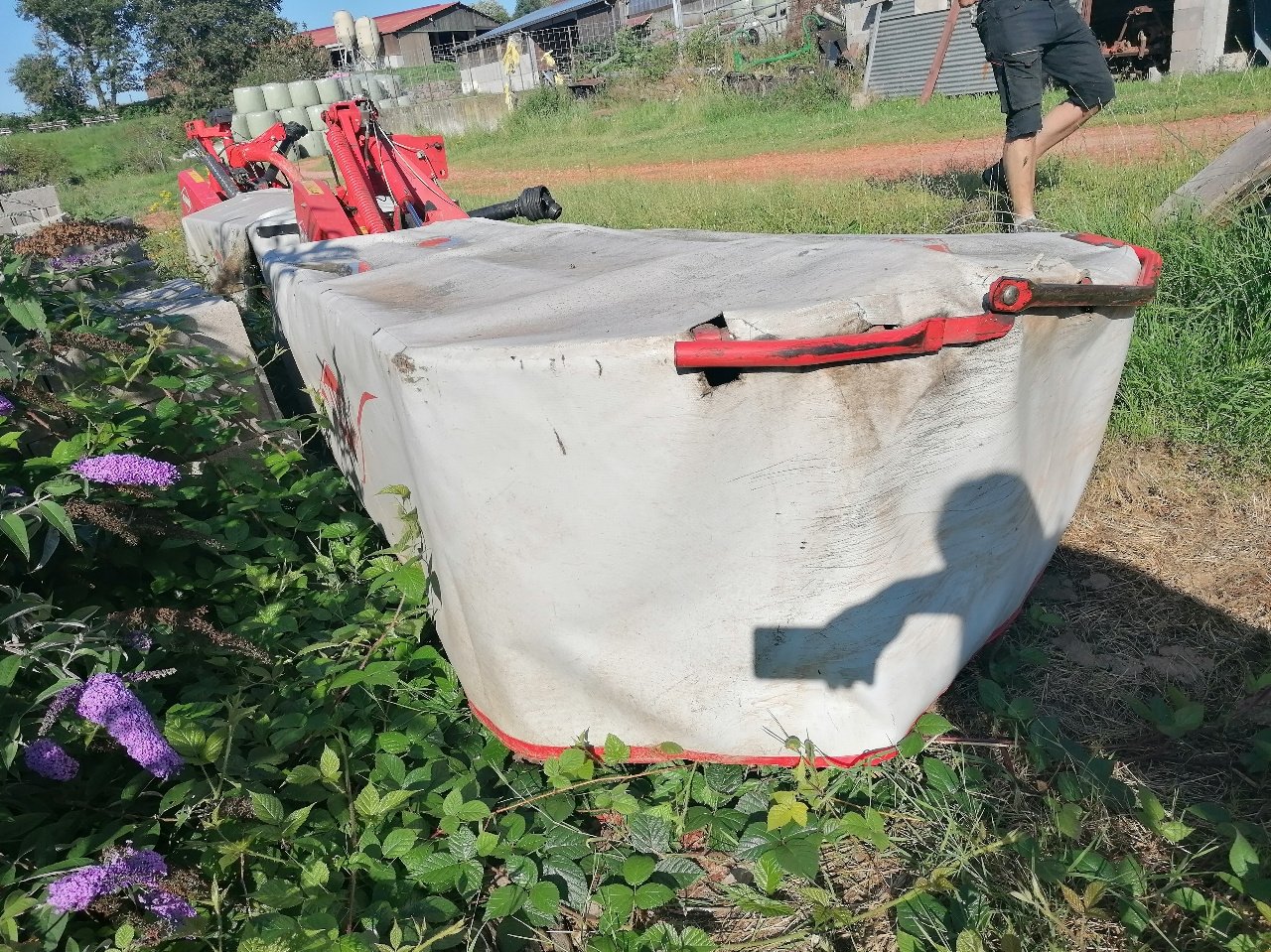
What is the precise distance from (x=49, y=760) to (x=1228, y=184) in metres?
4.32

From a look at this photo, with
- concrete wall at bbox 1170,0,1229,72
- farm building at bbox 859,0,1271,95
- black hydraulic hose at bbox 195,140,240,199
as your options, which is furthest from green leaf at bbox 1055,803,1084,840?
concrete wall at bbox 1170,0,1229,72

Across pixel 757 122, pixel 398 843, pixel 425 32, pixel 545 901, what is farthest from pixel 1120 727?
pixel 425 32

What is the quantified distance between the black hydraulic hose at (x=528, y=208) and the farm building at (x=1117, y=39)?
10.1m

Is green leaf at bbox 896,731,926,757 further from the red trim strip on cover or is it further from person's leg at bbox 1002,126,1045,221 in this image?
person's leg at bbox 1002,126,1045,221

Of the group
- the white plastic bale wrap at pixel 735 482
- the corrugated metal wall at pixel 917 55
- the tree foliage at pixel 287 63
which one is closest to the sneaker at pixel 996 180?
the white plastic bale wrap at pixel 735 482

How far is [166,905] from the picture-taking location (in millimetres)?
1478

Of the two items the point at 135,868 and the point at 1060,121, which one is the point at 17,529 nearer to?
the point at 135,868

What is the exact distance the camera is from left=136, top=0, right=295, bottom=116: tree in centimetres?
3678

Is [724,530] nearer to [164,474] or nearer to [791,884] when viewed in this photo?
[791,884]

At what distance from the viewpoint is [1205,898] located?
156 cm

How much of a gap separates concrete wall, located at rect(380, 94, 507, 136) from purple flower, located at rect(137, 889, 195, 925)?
69.7 ft

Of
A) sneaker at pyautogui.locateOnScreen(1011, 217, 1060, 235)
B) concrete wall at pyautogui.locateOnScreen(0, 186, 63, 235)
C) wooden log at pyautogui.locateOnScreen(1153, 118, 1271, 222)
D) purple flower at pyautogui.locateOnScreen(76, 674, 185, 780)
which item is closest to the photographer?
purple flower at pyautogui.locateOnScreen(76, 674, 185, 780)

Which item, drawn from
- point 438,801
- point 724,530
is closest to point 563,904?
point 438,801

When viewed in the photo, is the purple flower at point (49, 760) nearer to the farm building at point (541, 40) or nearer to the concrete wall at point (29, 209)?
the concrete wall at point (29, 209)
